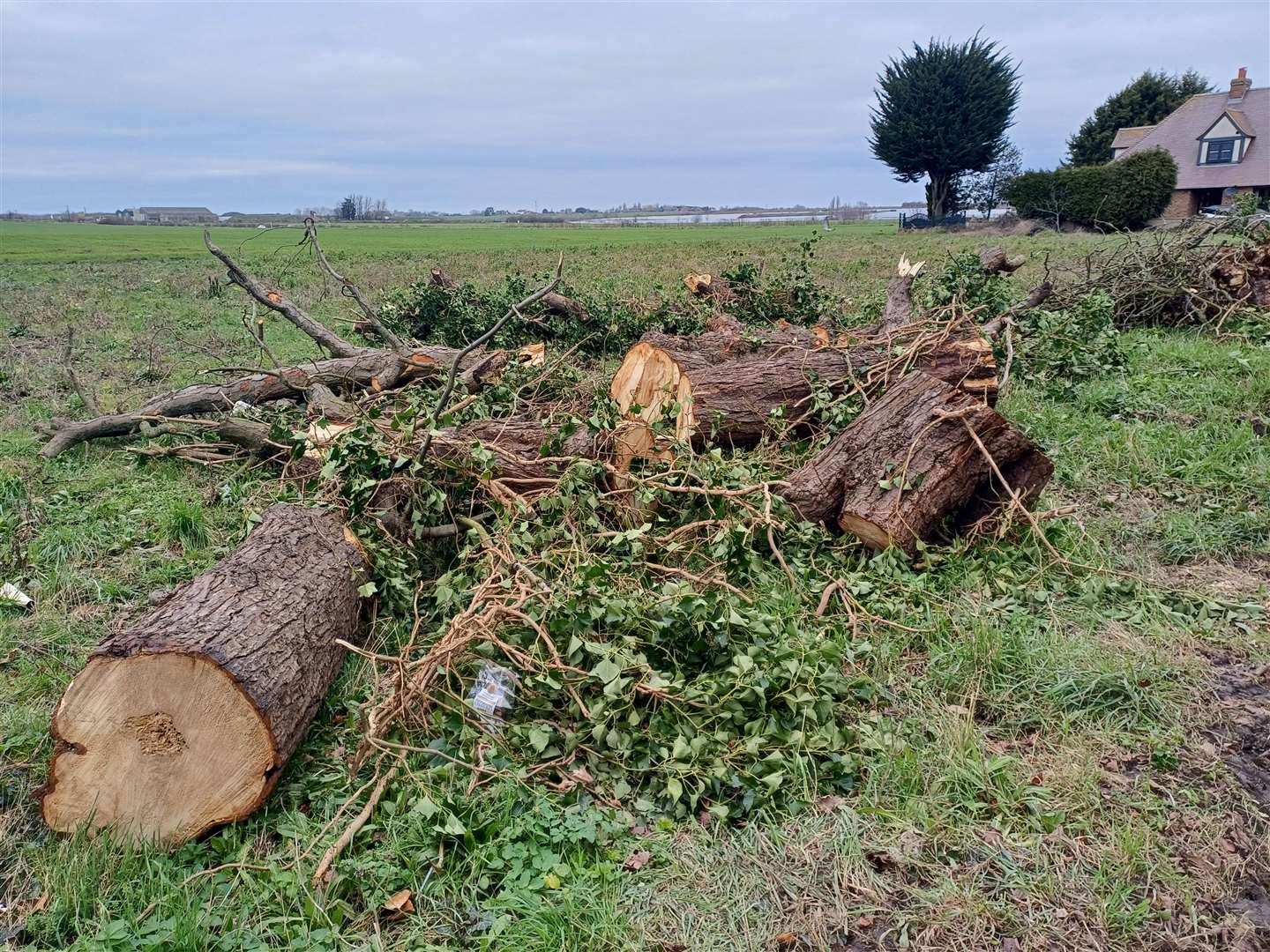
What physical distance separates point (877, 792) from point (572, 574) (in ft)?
5.12

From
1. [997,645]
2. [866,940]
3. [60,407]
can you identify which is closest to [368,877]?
[866,940]

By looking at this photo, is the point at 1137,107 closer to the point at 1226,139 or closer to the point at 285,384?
the point at 1226,139

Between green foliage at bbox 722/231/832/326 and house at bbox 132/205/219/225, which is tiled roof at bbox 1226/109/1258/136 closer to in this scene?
green foliage at bbox 722/231/832/326

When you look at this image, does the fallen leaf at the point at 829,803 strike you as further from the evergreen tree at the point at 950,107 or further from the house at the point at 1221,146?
the evergreen tree at the point at 950,107

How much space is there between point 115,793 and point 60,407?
21.6 ft

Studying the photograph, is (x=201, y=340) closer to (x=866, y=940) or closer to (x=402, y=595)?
(x=402, y=595)

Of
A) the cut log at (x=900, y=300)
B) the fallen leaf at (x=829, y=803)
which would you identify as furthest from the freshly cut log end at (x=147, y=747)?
the cut log at (x=900, y=300)

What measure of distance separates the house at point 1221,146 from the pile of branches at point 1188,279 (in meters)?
30.8

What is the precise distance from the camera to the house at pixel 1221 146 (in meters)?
36.0

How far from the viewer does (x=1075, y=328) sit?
304 inches

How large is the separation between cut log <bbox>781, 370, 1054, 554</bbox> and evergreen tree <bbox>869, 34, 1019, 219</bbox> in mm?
46762

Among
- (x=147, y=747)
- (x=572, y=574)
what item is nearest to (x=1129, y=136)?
(x=572, y=574)

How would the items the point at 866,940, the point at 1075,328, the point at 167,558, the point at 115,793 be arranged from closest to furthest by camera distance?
the point at 866,940, the point at 115,793, the point at 167,558, the point at 1075,328

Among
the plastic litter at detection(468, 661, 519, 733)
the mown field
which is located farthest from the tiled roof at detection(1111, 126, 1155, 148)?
the plastic litter at detection(468, 661, 519, 733)
